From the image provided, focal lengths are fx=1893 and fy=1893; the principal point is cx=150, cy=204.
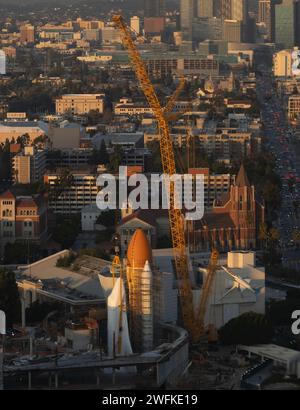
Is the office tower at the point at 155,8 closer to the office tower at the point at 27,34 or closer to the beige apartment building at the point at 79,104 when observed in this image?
the office tower at the point at 27,34

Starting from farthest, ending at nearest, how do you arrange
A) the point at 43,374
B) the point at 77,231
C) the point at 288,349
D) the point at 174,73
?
the point at 174,73 < the point at 77,231 < the point at 288,349 < the point at 43,374

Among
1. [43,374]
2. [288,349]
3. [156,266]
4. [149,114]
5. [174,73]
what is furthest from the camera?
[174,73]

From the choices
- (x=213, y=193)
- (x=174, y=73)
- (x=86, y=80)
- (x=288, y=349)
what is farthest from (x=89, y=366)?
(x=174, y=73)

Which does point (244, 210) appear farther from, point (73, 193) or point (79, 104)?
point (79, 104)

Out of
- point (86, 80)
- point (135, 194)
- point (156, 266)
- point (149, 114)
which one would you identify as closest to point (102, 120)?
point (149, 114)

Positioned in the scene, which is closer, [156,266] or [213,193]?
[156,266]

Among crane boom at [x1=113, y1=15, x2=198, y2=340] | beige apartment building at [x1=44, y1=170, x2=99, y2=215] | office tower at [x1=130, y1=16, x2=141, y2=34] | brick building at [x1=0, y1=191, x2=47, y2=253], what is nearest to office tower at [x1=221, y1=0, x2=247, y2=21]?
office tower at [x1=130, y1=16, x2=141, y2=34]

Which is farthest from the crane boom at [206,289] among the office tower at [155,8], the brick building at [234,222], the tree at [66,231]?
the office tower at [155,8]

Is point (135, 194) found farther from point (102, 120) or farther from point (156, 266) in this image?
point (102, 120)
